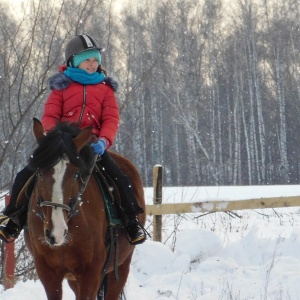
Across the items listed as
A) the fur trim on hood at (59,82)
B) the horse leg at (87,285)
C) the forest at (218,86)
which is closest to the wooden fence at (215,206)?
the fur trim on hood at (59,82)

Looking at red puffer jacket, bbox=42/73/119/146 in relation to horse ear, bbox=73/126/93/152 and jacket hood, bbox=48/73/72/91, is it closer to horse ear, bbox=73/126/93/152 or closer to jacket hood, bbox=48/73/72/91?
jacket hood, bbox=48/73/72/91

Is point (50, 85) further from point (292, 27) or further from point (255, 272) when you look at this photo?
point (292, 27)

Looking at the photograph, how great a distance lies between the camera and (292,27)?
1372 inches

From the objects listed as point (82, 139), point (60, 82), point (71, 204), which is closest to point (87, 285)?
point (71, 204)

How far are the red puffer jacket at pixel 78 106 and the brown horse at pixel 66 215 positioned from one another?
51cm

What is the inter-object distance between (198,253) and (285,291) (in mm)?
2349

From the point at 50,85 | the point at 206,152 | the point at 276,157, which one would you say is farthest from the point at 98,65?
the point at 276,157

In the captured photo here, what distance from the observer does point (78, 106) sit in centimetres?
472

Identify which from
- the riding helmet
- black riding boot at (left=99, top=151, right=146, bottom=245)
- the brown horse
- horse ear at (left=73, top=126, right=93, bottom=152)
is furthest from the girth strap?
the riding helmet

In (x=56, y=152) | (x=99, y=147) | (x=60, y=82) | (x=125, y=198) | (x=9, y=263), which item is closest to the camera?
(x=56, y=152)

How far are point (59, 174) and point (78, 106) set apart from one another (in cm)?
112

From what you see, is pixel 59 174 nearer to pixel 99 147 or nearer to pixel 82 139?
pixel 82 139

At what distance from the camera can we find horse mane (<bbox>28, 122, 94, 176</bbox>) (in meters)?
3.75

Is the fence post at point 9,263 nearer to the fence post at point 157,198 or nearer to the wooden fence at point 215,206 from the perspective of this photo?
the wooden fence at point 215,206
